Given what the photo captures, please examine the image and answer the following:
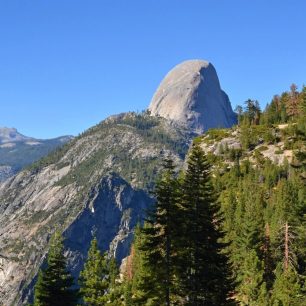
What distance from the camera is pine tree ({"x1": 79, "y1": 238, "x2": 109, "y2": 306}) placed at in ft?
153

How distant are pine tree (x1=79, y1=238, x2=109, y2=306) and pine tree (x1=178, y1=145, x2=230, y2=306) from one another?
1656cm

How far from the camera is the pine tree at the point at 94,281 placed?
46.8 metres

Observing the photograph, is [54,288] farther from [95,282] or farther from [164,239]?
[95,282]

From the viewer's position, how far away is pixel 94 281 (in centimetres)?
4681

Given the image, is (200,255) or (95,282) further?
(95,282)

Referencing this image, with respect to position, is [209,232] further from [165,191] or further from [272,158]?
[272,158]

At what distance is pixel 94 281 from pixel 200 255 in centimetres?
1903

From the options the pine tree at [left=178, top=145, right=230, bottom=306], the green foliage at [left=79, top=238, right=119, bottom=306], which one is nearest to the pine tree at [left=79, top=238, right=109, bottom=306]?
the green foliage at [left=79, top=238, right=119, bottom=306]

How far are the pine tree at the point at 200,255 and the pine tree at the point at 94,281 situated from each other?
54.3ft

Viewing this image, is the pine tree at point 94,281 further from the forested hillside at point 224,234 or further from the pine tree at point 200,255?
the pine tree at point 200,255

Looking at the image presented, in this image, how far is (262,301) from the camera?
55.2m

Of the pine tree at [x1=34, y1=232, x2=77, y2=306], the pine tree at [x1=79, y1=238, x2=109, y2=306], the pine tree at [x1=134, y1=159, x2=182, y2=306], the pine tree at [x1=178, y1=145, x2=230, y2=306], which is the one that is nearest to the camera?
the pine tree at [x1=134, y1=159, x2=182, y2=306]

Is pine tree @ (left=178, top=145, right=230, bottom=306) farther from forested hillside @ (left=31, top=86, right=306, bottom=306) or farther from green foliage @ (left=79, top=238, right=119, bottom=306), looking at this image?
green foliage @ (left=79, top=238, right=119, bottom=306)

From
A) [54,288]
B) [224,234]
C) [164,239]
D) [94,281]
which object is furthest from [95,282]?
[224,234]
